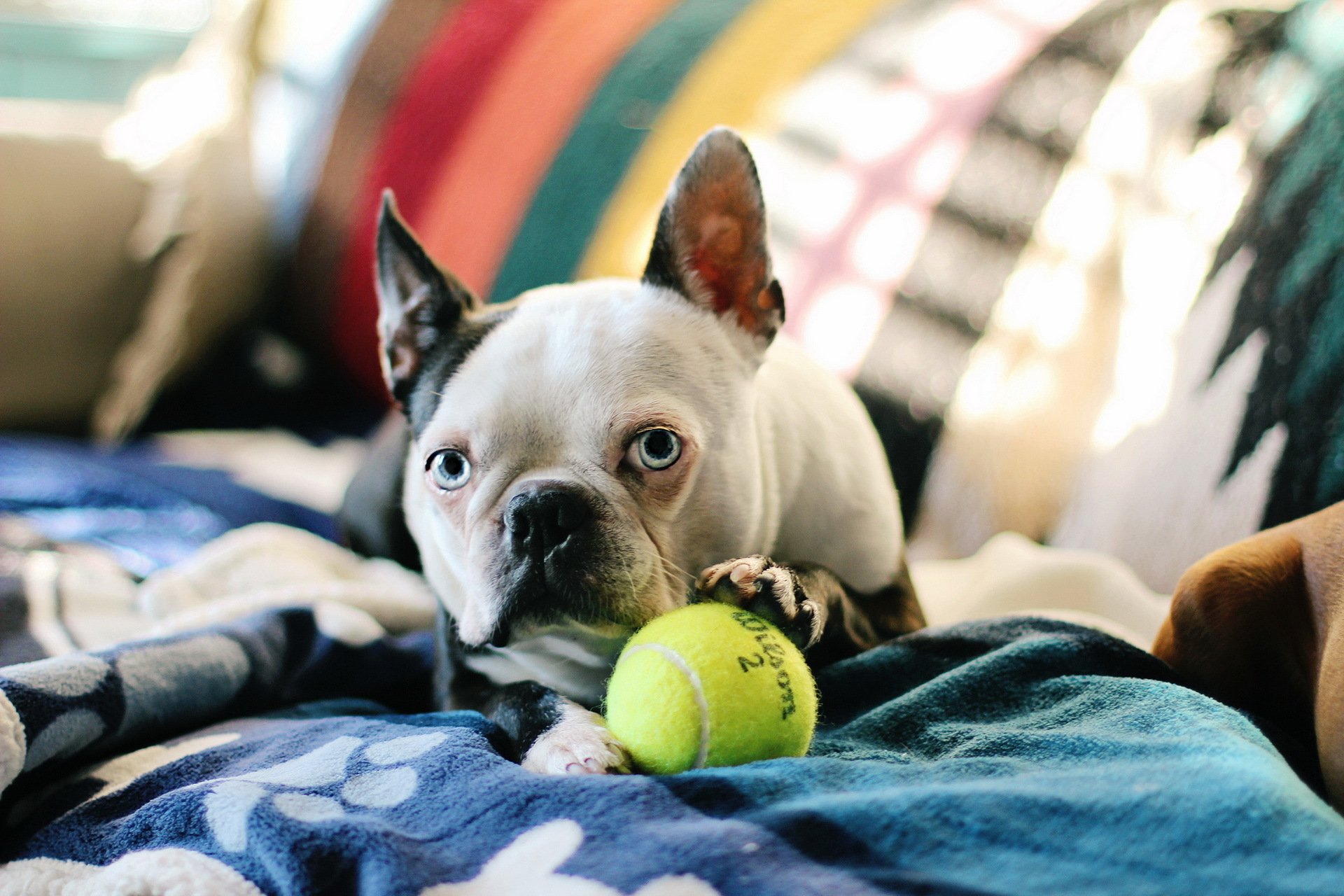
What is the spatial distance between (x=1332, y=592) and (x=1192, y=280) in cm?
61

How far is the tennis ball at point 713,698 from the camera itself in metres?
0.82

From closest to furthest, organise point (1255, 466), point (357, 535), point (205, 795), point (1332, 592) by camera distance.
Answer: point (205, 795)
point (1332, 592)
point (1255, 466)
point (357, 535)

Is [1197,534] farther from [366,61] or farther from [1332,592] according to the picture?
[366,61]

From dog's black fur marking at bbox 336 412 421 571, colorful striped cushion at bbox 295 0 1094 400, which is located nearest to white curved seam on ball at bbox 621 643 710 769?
dog's black fur marking at bbox 336 412 421 571

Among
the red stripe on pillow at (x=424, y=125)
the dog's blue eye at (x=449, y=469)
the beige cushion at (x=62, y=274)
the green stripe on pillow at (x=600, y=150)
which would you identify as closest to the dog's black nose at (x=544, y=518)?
the dog's blue eye at (x=449, y=469)

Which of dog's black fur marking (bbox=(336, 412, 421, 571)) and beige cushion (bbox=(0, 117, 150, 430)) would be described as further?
beige cushion (bbox=(0, 117, 150, 430))

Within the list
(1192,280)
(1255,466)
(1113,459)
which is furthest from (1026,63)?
(1255,466)

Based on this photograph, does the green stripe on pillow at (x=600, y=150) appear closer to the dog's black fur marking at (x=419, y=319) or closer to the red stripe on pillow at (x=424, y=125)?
the red stripe on pillow at (x=424, y=125)

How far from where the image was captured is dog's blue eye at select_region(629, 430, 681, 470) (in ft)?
3.31

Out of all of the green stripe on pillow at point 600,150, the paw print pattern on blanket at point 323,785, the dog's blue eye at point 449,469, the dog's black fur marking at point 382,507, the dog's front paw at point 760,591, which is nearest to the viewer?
the paw print pattern on blanket at point 323,785

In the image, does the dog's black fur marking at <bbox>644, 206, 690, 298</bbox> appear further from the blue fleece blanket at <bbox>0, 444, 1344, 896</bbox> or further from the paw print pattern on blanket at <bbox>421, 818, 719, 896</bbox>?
the paw print pattern on blanket at <bbox>421, 818, 719, 896</bbox>

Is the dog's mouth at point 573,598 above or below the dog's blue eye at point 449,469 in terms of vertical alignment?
below

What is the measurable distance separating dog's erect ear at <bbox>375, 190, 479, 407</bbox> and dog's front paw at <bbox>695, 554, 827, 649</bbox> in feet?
1.48

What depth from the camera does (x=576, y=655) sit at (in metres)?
1.09
